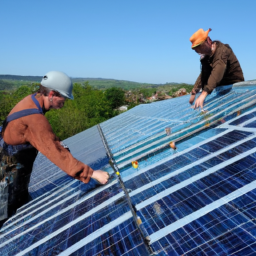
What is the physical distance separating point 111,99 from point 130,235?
82230 millimetres

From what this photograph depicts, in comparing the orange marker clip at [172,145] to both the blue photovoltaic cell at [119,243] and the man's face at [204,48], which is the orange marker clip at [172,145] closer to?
the blue photovoltaic cell at [119,243]

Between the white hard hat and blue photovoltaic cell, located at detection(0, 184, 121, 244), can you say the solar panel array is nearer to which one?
blue photovoltaic cell, located at detection(0, 184, 121, 244)

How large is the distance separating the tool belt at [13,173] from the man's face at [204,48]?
13.7 ft

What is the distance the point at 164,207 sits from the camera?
2.56 meters

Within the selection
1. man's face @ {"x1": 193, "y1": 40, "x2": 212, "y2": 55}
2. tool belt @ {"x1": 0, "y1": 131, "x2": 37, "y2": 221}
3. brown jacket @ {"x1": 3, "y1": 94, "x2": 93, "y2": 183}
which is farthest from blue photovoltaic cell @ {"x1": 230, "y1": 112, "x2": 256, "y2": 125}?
tool belt @ {"x1": 0, "y1": 131, "x2": 37, "y2": 221}

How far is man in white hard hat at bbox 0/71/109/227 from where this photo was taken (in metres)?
3.16

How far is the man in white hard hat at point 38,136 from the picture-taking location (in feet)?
10.4

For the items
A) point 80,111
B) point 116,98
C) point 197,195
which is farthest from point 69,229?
point 116,98

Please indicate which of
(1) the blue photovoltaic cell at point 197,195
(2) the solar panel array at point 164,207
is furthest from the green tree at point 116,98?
(1) the blue photovoltaic cell at point 197,195

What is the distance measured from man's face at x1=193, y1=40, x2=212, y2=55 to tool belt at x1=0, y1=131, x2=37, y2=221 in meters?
4.17

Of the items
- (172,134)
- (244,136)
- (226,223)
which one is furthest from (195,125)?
(226,223)

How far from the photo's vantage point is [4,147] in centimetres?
375

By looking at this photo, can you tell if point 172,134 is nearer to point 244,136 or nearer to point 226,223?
point 244,136

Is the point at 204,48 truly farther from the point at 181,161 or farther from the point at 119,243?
the point at 119,243
